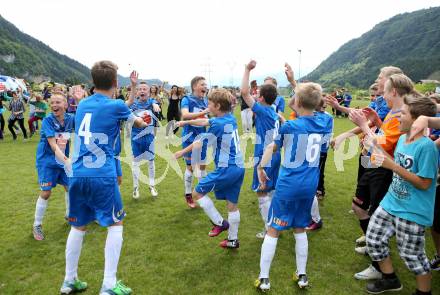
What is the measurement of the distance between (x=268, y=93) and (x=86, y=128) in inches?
101

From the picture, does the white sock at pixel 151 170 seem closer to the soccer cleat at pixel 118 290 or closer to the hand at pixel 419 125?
the soccer cleat at pixel 118 290

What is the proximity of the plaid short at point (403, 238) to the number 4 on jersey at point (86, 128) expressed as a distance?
3.20 m

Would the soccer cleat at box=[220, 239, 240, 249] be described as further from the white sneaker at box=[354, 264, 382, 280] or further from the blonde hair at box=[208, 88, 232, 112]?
the blonde hair at box=[208, 88, 232, 112]

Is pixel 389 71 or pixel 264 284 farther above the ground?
pixel 389 71

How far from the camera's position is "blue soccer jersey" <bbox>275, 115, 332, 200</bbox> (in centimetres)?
361

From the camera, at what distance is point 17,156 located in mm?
11789

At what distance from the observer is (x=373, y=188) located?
4.15m

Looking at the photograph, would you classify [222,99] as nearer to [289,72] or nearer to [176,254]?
[289,72]

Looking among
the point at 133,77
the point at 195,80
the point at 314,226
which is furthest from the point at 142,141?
the point at 314,226

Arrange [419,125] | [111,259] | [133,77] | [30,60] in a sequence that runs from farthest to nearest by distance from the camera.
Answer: [30,60] < [133,77] < [111,259] < [419,125]

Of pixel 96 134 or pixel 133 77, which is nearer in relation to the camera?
pixel 96 134

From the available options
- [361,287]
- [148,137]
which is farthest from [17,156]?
[361,287]

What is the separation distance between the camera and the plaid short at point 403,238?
3.25 metres

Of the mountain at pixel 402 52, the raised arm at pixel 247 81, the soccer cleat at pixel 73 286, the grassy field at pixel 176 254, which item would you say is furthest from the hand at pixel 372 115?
the mountain at pixel 402 52
